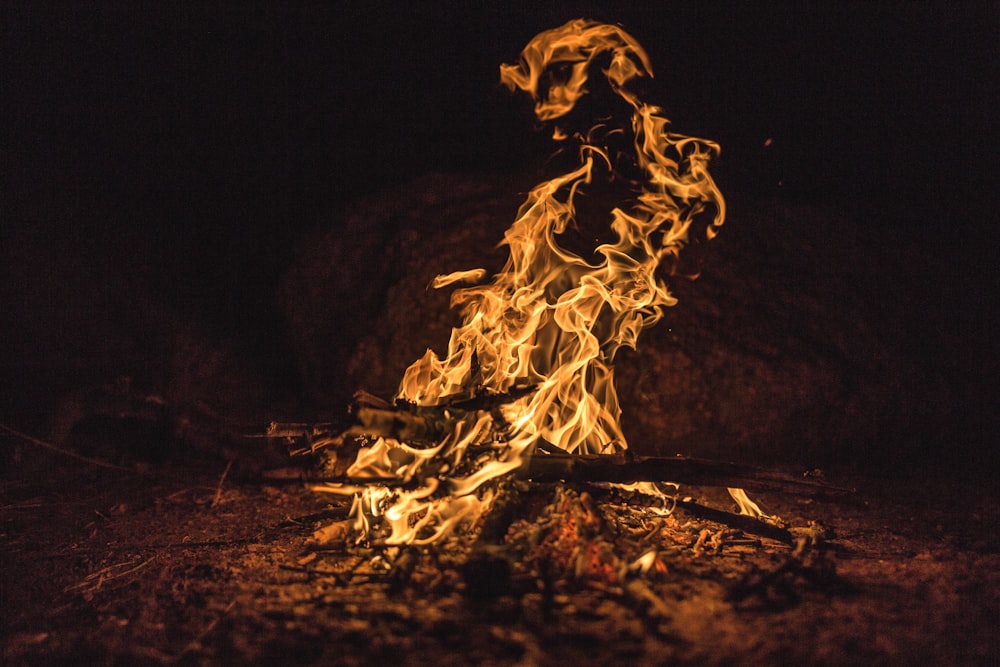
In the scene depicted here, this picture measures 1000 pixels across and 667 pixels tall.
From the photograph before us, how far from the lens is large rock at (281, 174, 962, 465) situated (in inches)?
A: 215

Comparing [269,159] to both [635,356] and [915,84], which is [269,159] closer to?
[635,356]

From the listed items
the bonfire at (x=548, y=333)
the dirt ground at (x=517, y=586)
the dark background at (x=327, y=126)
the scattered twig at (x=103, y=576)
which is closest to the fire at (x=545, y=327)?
the bonfire at (x=548, y=333)

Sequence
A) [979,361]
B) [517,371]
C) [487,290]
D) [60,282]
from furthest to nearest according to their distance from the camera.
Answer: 1. [60,282]
2. [979,361]
3. [487,290]
4. [517,371]

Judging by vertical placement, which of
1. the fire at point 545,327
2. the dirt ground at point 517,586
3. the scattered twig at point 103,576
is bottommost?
the scattered twig at point 103,576

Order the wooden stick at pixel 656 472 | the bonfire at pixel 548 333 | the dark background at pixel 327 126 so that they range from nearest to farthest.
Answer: the bonfire at pixel 548 333 < the wooden stick at pixel 656 472 < the dark background at pixel 327 126

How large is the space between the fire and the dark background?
0.82 m

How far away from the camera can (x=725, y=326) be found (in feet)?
18.5

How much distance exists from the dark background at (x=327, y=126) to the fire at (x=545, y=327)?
32.1 inches

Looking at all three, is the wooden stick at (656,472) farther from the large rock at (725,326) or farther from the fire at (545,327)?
the large rock at (725,326)

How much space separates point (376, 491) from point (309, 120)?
14.4ft

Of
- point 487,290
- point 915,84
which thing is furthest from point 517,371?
point 915,84

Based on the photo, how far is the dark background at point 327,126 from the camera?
650 centimetres

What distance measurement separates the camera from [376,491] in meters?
4.12

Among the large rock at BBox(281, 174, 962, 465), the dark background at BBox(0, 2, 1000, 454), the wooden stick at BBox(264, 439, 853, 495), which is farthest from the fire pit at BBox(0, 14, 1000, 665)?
the dark background at BBox(0, 2, 1000, 454)
